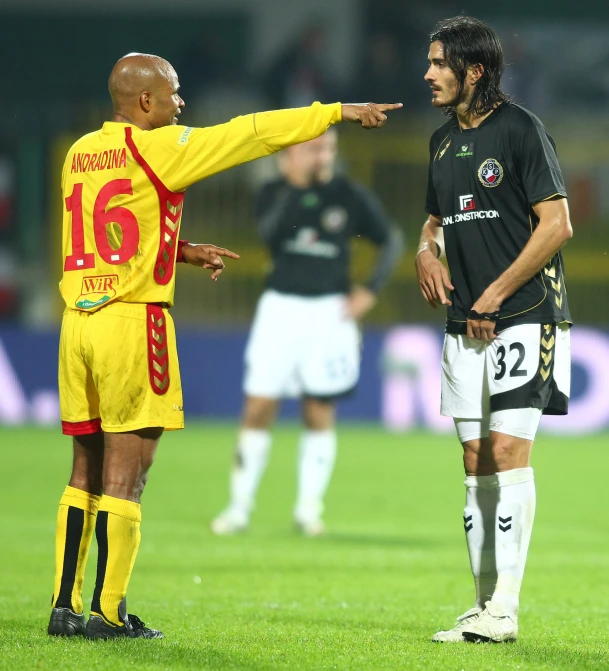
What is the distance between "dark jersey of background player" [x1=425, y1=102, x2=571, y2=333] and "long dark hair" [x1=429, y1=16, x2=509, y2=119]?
6cm

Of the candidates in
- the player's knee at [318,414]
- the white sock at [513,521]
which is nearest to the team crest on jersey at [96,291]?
the white sock at [513,521]

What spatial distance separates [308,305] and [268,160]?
888 cm

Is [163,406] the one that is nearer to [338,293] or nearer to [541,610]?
[541,610]

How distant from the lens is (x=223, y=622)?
4797mm

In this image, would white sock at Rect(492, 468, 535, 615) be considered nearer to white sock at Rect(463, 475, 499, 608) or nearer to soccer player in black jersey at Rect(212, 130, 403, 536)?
white sock at Rect(463, 475, 499, 608)

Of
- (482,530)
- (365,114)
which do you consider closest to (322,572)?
(482,530)

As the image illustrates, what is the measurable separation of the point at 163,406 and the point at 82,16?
65.1 ft

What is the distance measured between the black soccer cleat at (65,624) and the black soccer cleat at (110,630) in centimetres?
8

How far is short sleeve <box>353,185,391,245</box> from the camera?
8641mm

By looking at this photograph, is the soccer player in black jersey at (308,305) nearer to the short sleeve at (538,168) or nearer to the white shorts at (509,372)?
the white shorts at (509,372)

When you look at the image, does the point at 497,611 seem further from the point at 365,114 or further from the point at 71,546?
the point at 365,114

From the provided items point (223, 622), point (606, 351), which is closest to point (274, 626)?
point (223, 622)

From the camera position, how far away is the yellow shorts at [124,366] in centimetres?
429

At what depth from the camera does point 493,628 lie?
431 centimetres
